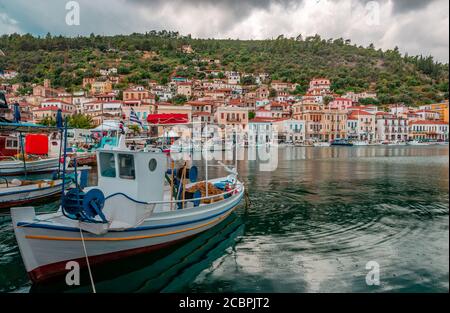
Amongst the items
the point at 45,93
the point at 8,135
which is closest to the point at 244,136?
the point at 8,135

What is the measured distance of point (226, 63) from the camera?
136750 millimetres

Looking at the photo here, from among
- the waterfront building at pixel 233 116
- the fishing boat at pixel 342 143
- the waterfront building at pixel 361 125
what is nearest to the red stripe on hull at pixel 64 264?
the waterfront building at pixel 233 116

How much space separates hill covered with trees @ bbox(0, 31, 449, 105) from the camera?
11206cm

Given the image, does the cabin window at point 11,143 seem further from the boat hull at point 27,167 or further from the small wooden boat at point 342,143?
the small wooden boat at point 342,143

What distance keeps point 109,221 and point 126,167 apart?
1.46 metres

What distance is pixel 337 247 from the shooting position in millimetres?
9414

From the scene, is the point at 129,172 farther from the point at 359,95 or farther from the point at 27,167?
the point at 359,95

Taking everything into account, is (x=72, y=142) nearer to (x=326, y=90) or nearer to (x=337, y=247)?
(x=337, y=247)

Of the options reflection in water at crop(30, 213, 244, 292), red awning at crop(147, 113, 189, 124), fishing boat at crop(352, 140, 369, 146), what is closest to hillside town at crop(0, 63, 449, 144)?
fishing boat at crop(352, 140, 369, 146)

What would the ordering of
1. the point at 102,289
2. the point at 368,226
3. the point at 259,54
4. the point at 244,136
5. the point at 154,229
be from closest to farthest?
the point at 102,289 → the point at 154,229 → the point at 368,226 → the point at 244,136 → the point at 259,54

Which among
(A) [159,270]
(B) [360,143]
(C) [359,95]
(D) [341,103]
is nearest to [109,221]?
(A) [159,270]

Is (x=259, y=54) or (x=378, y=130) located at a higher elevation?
(x=259, y=54)
